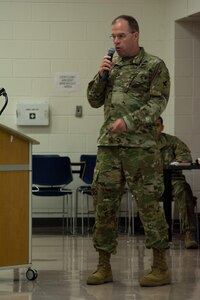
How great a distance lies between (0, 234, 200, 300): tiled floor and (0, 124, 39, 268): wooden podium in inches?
9.0

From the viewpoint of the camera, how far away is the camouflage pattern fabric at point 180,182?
26.6ft

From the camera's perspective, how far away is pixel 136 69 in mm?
5180

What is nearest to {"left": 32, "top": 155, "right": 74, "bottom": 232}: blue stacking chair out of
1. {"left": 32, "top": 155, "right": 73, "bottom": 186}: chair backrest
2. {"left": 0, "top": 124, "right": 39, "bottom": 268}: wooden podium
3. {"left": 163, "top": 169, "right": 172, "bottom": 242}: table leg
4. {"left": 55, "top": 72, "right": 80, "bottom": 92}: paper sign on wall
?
{"left": 32, "top": 155, "right": 73, "bottom": 186}: chair backrest

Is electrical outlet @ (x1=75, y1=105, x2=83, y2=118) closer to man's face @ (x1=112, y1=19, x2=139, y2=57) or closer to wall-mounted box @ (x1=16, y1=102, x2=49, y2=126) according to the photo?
wall-mounted box @ (x1=16, y1=102, x2=49, y2=126)

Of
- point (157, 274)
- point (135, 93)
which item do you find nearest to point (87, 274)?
point (157, 274)

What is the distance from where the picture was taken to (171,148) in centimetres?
870

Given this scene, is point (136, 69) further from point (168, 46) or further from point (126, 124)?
point (168, 46)

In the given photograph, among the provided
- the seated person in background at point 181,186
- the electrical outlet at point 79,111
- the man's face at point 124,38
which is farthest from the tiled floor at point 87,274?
the electrical outlet at point 79,111

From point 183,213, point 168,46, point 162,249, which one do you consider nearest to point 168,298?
point 162,249

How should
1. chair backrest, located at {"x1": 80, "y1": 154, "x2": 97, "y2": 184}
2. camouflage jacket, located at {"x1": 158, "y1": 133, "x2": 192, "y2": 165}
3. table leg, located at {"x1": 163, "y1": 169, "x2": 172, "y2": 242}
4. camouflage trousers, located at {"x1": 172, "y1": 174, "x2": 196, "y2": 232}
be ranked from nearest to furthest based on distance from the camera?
table leg, located at {"x1": 163, "y1": 169, "x2": 172, "y2": 242}
camouflage trousers, located at {"x1": 172, "y1": 174, "x2": 196, "y2": 232}
camouflage jacket, located at {"x1": 158, "y1": 133, "x2": 192, "y2": 165}
chair backrest, located at {"x1": 80, "y1": 154, "x2": 97, "y2": 184}

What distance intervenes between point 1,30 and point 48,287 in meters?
5.23

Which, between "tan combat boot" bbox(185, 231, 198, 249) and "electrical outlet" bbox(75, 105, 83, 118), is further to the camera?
"electrical outlet" bbox(75, 105, 83, 118)

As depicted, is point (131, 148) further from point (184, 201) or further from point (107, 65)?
point (184, 201)

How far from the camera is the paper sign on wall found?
9.79 m
